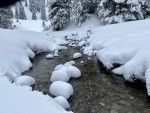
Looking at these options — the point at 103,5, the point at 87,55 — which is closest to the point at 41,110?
the point at 87,55

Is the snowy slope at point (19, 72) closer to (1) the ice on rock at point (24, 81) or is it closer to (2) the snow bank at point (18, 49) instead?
(2) the snow bank at point (18, 49)

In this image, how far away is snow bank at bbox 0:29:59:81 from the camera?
8895mm

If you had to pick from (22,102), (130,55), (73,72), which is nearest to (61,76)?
(73,72)

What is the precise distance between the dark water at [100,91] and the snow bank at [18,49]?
60cm

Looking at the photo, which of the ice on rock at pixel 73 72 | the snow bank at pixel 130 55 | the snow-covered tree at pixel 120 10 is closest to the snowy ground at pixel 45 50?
the snow bank at pixel 130 55

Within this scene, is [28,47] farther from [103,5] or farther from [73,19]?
[73,19]

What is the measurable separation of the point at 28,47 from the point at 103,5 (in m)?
7.91

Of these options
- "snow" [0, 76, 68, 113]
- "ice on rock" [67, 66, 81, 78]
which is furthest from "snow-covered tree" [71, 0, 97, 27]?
"snow" [0, 76, 68, 113]

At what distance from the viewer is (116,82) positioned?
8.08 meters

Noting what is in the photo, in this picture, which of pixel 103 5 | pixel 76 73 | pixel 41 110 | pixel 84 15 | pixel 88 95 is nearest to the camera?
pixel 41 110

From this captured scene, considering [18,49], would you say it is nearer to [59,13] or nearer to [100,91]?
[100,91]

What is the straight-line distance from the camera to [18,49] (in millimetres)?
11297

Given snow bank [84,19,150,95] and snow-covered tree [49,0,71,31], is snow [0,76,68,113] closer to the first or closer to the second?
snow bank [84,19,150,95]

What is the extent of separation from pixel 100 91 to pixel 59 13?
45.3ft
